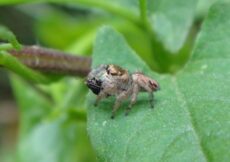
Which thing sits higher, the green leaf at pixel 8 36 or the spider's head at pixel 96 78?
the green leaf at pixel 8 36

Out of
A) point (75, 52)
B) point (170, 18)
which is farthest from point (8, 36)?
point (75, 52)

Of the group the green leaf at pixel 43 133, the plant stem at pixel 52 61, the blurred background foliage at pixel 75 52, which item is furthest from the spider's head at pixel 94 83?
the green leaf at pixel 43 133

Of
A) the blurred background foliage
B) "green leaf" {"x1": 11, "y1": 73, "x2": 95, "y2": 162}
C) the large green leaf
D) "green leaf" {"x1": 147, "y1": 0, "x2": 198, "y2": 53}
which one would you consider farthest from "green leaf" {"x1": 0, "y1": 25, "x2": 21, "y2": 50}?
"green leaf" {"x1": 11, "y1": 73, "x2": 95, "y2": 162}

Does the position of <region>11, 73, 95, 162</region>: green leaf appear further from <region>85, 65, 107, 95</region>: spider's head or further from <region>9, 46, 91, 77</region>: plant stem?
<region>85, 65, 107, 95</region>: spider's head

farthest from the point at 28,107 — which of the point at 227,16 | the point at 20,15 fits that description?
the point at 20,15

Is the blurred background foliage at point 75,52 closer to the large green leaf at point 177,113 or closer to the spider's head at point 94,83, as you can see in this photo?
the large green leaf at point 177,113

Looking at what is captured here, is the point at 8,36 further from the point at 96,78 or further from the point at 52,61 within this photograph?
the point at 52,61

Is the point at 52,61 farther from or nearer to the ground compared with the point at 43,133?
farther from the ground
